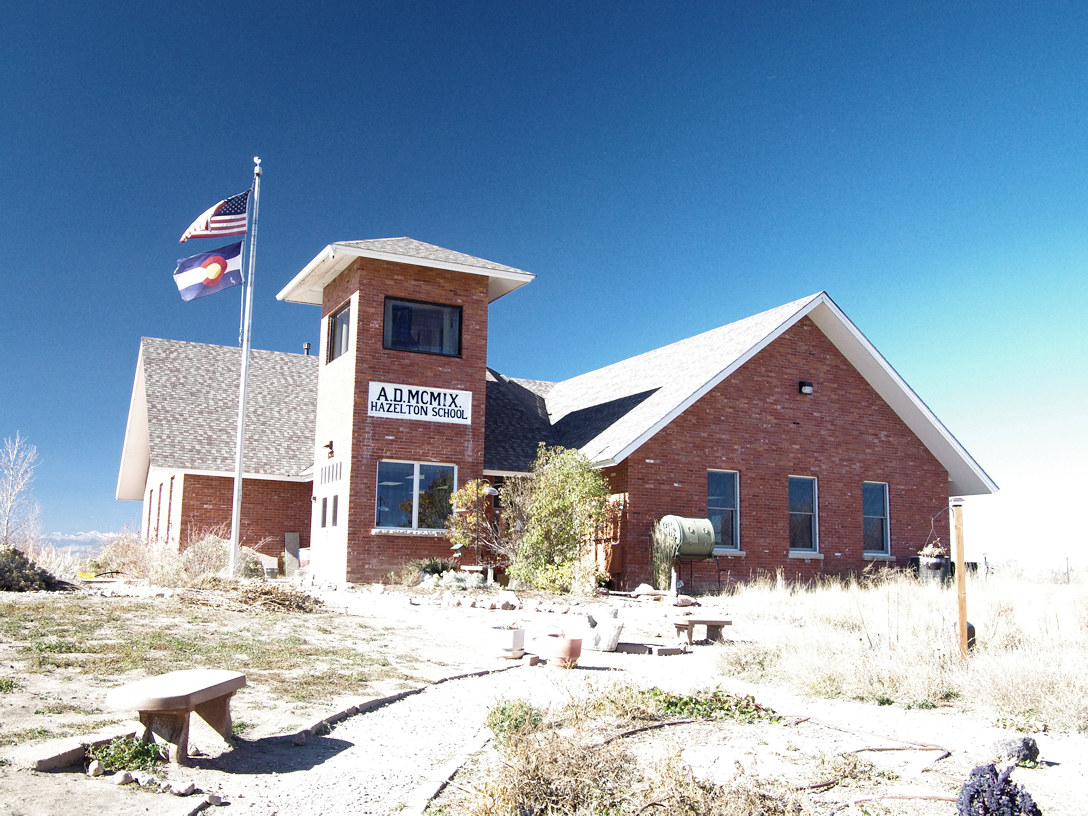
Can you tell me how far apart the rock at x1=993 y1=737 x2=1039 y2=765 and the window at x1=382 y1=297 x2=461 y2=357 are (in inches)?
632

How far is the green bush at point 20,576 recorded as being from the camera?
1568cm

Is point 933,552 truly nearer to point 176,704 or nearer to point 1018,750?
point 1018,750

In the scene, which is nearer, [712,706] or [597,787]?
[597,787]

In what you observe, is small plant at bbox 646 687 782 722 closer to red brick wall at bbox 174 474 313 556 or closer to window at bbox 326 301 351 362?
window at bbox 326 301 351 362

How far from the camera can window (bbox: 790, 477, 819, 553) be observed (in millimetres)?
22672

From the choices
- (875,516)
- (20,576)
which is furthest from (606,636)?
(875,516)

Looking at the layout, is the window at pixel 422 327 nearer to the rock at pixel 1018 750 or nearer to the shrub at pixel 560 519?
the shrub at pixel 560 519

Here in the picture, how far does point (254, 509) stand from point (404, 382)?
6.84 meters

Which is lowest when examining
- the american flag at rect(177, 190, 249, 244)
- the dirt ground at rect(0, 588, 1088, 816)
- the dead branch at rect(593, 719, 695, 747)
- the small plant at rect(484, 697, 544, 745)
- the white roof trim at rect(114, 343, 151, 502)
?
the dirt ground at rect(0, 588, 1088, 816)

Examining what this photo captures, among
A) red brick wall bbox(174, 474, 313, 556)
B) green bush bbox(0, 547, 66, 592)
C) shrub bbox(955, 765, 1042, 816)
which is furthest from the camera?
red brick wall bbox(174, 474, 313, 556)

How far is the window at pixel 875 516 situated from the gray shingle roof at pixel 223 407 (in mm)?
14679

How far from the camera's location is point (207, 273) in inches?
790

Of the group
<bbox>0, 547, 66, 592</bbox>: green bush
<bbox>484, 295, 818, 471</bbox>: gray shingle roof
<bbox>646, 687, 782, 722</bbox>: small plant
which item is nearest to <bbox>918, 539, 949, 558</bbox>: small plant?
<bbox>484, 295, 818, 471</bbox>: gray shingle roof

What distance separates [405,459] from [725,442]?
7.52 metres
